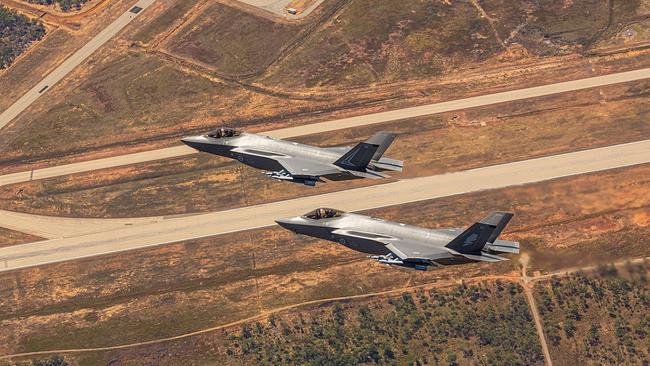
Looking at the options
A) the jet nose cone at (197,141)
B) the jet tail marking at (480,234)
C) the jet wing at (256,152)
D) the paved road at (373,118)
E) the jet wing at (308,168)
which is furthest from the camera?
the paved road at (373,118)

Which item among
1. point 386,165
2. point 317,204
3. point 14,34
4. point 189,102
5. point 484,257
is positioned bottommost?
point 484,257

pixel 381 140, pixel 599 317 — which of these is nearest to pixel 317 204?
pixel 381 140

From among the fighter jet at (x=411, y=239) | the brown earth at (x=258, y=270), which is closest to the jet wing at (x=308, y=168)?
the fighter jet at (x=411, y=239)

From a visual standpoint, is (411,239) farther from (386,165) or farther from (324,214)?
(386,165)

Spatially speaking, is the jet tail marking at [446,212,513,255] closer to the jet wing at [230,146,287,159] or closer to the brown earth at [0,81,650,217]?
the jet wing at [230,146,287,159]

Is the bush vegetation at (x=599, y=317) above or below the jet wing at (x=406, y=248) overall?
below

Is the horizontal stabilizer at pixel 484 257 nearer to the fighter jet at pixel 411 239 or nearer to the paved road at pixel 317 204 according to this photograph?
the fighter jet at pixel 411 239

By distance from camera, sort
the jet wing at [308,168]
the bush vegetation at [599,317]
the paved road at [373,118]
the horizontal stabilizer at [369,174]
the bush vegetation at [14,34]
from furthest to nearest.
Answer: the bush vegetation at [14,34] → the paved road at [373,118] → the jet wing at [308,168] → the horizontal stabilizer at [369,174] → the bush vegetation at [599,317]
